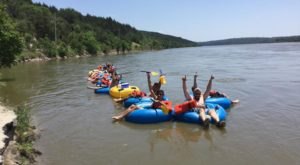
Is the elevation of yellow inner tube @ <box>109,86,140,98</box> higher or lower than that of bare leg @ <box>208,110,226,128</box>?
higher

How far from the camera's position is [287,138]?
811cm

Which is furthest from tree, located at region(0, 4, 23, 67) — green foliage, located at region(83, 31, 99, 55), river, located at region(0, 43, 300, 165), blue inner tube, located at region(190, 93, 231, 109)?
green foliage, located at region(83, 31, 99, 55)

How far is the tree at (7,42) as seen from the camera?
18.0 m

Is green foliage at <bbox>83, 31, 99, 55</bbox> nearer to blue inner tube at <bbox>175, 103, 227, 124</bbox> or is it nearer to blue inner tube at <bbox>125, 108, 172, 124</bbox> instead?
blue inner tube at <bbox>125, 108, 172, 124</bbox>

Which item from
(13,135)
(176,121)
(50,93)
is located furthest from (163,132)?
(50,93)

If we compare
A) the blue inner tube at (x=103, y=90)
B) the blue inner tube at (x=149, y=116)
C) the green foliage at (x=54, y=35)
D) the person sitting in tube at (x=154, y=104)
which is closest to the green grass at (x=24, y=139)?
the person sitting in tube at (x=154, y=104)

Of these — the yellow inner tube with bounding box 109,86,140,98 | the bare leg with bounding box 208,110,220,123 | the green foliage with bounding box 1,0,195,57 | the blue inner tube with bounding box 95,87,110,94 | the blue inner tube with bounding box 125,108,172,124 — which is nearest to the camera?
the bare leg with bounding box 208,110,220,123

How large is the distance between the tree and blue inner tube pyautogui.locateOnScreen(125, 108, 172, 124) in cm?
1164

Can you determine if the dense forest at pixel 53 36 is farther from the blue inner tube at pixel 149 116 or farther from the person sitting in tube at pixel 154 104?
the blue inner tube at pixel 149 116

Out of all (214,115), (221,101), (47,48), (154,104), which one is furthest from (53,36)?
(214,115)

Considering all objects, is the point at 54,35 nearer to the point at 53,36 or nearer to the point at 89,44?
the point at 53,36

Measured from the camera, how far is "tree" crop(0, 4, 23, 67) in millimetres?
18000

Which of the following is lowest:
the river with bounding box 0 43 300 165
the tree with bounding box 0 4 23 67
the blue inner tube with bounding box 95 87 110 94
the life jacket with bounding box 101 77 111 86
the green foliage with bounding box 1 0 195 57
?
the river with bounding box 0 43 300 165

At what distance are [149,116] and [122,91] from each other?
13.5 feet
